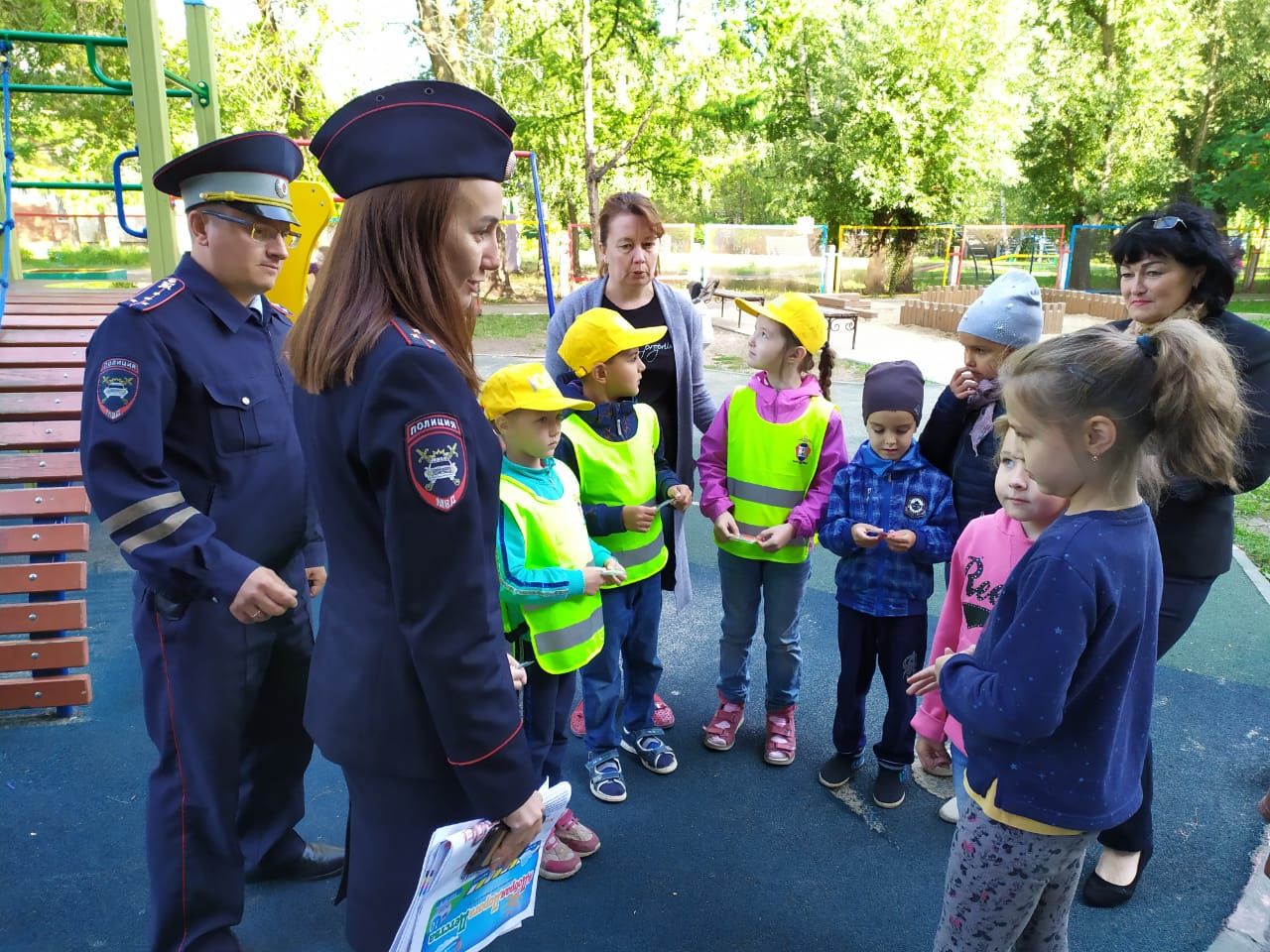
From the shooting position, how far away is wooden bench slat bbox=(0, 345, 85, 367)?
431 centimetres

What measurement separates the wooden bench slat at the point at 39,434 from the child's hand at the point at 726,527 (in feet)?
9.54

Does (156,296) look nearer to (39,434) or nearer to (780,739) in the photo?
(39,434)

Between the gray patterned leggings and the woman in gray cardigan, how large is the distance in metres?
1.60

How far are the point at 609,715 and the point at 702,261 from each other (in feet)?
60.2

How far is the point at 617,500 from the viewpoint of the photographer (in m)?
2.88

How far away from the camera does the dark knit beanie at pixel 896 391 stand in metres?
2.79

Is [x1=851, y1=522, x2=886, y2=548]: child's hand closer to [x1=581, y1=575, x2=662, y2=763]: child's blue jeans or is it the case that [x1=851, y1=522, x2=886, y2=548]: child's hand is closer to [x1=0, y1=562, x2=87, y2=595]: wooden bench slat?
[x1=581, y1=575, x2=662, y2=763]: child's blue jeans

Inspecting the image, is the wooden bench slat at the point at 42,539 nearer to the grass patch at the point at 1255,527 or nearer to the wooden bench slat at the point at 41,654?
the wooden bench slat at the point at 41,654

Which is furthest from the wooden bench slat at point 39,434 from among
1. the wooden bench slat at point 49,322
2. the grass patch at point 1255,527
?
the grass patch at point 1255,527

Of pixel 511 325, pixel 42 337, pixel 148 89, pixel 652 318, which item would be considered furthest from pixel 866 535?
pixel 511 325

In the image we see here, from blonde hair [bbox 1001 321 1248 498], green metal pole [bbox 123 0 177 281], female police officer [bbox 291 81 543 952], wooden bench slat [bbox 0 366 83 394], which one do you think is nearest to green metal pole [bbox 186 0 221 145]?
green metal pole [bbox 123 0 177 281]

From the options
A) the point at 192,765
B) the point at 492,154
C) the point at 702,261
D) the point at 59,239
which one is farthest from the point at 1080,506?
the point at 59,239

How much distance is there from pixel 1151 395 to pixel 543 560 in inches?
60.6

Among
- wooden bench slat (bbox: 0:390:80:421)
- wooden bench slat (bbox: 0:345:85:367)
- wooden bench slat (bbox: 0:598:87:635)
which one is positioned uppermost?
wooden bench slat (bbox: 0:345:85:367)
